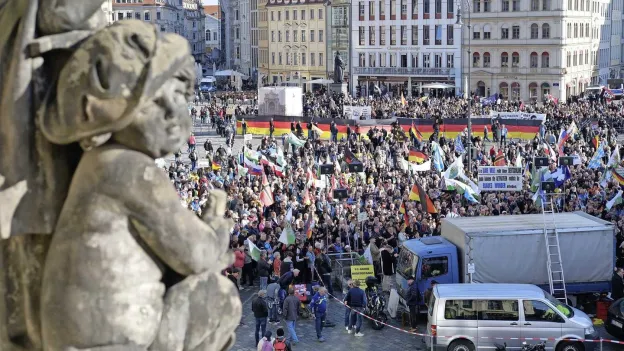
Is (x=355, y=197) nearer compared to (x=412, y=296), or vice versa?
(x=412, y=296)

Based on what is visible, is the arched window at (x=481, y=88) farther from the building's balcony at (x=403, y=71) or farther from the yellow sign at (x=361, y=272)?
the yellow sign at (x=361, y=272)

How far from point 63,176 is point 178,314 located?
29.3 inches

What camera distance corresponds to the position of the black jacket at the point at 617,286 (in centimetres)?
2002

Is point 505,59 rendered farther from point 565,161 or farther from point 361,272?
point 361,272

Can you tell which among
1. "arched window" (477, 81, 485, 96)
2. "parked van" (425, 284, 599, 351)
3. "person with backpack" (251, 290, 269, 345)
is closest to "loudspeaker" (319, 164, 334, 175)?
"person with backpack" (251, 290, 269, 345)

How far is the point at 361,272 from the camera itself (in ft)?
69.8

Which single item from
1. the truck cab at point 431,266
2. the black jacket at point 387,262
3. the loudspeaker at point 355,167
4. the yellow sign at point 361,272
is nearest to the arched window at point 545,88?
the loudspeaker at point 355,167

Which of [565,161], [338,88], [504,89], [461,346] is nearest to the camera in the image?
[461,346]

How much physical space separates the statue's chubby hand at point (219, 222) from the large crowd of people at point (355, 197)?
49.2 feet

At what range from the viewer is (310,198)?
96.2 ft

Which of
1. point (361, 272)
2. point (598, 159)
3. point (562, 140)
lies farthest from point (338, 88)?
point (361, 272)

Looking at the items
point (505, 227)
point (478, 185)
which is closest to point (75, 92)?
point (505, 227)

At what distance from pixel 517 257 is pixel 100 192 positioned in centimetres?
1737

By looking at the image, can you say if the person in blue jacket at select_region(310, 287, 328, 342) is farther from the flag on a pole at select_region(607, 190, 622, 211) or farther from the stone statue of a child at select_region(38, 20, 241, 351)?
the stone statue of a child at select_region(38, 20, 241, 351)
